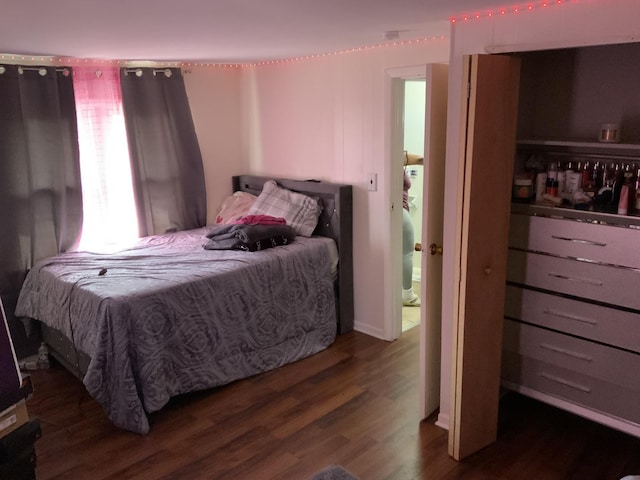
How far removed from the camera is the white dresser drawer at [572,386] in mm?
2482

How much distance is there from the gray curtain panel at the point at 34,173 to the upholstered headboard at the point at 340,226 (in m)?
1.64

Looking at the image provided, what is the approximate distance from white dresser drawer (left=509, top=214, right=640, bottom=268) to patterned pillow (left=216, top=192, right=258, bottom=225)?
7.49 feet

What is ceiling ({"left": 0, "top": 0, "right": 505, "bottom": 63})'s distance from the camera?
2.04 meters

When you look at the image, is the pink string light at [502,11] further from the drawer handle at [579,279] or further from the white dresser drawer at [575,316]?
the white dresser drawer at [575,316]

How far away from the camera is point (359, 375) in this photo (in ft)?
11.4

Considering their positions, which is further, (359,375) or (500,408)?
(359,375)

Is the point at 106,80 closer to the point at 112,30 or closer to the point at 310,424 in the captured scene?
the point at 112,30

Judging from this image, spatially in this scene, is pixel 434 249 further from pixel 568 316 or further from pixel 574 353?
pixel 574 353

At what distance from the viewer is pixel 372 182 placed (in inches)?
151

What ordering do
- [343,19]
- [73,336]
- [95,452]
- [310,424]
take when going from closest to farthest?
1. [343,19]
2. [95,452]
3. [310,424]
4. [73,336]

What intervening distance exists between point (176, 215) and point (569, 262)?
2959 mm

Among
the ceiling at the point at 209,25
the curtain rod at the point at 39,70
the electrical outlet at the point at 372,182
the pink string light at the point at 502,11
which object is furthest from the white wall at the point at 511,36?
the curtain rod at the point at 39,70

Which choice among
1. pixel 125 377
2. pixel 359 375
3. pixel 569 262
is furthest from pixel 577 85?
pixel 125 377

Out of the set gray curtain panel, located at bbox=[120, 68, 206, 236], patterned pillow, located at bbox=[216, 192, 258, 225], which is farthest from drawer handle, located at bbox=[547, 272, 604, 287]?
gray curtain panel, located at bbox=[120, 68, 206, 236]
